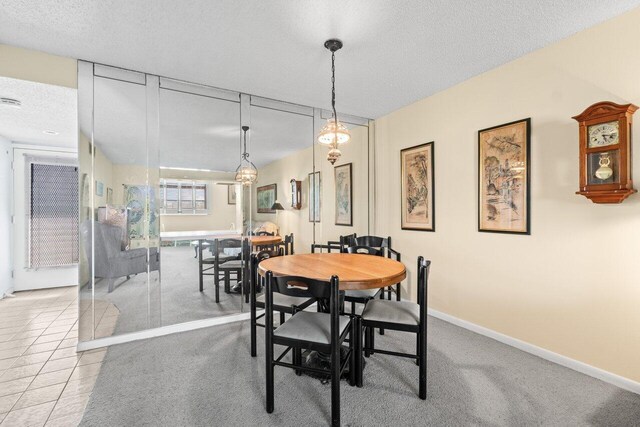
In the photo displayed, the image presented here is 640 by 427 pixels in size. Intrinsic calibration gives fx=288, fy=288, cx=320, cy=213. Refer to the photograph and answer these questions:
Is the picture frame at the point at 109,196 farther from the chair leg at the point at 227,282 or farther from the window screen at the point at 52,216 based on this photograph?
the window screen at the point at 52,216

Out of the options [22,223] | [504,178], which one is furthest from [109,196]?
[504,178]

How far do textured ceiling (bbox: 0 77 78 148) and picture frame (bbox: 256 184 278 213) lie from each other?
6.61ft

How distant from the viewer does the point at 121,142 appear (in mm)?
2834

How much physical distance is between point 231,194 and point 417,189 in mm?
2302

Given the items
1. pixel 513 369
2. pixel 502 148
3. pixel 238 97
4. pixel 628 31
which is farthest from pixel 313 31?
pixel 513 369

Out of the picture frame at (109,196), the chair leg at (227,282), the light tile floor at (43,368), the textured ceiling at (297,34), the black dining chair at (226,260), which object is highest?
the textured ceiling at (297,34)

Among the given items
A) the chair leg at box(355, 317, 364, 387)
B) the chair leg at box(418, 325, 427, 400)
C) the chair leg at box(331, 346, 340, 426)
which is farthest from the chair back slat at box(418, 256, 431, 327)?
the chair leg at box(331, 346, 340, 426)

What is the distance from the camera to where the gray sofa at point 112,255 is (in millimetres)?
2676

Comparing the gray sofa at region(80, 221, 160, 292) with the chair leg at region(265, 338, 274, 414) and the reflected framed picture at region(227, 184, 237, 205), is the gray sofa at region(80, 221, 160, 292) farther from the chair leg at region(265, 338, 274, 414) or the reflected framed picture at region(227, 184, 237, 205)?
the chair leg at region(265, 338, 274, 414)

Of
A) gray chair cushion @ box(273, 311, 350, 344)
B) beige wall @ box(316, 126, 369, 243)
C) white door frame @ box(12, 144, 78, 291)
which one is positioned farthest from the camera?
white door frame @ box(12, 144, 78, 291)

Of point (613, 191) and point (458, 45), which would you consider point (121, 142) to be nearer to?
point (458, 45)

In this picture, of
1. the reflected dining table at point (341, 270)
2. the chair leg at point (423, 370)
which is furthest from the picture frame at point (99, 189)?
the chair leg at point (423, 370)

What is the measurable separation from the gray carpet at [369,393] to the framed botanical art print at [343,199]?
2.04m

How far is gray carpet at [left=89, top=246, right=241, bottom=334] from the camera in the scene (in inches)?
112
